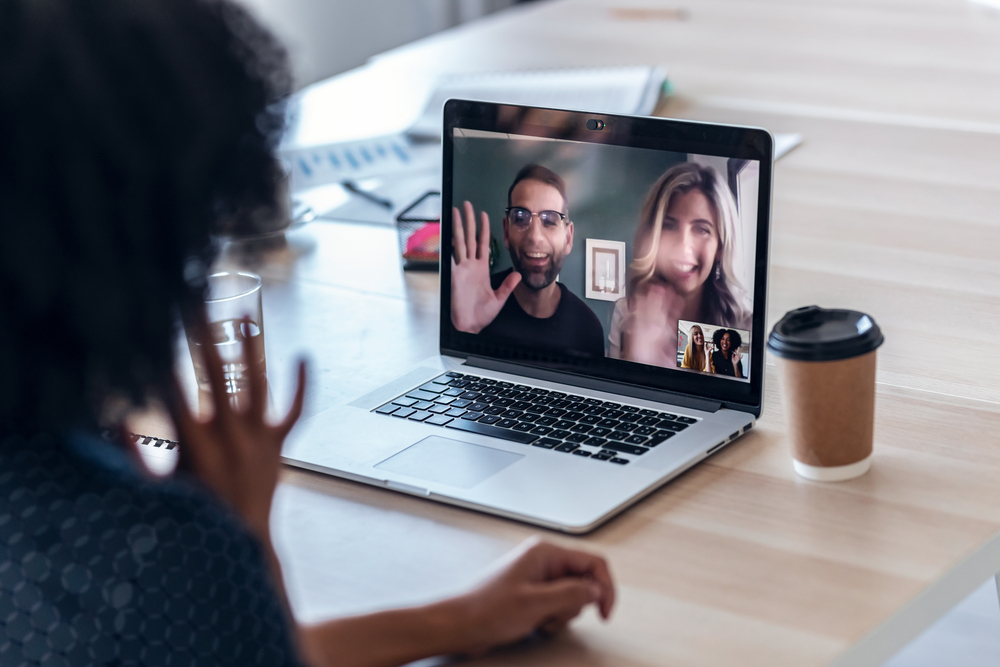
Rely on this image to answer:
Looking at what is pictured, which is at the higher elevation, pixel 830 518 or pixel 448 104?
pixel 448 104

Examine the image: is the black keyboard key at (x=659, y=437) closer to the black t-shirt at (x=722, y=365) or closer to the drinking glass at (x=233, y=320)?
the black t-shirt at (x=722, y=365)

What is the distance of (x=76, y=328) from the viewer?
0.50m

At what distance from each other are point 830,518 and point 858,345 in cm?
13

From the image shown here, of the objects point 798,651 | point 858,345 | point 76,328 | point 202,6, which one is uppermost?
point 202,6

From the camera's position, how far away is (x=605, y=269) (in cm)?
97

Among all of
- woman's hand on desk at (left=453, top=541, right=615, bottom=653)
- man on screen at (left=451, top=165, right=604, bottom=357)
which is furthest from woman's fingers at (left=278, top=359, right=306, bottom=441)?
man on screen at (left=451, top=165, right=604, bottom=357)

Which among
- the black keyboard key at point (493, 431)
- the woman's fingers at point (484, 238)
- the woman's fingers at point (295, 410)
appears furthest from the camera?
the woman's fingers at point (484, 238)

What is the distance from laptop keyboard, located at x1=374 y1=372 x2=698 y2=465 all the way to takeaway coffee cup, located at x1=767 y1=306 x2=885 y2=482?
0.11 metres

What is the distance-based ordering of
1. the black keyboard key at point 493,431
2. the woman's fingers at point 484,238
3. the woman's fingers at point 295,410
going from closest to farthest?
the woman's fingers at point 295,410, the black keyboard key at point 493,431, the woman's fingers at point 484,238

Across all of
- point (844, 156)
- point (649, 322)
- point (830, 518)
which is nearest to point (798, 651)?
point (830, 518)

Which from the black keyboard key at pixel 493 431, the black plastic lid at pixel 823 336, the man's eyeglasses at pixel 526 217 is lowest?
the black keyboard key at pixel 493 431

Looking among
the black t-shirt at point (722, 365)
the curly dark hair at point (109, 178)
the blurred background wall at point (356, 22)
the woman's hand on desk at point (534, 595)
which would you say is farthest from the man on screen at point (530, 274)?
the blurred background wall at point (356, 22)

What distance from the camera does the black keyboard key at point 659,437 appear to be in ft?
2.89

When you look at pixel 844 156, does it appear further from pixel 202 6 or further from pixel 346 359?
pixel 202 6
